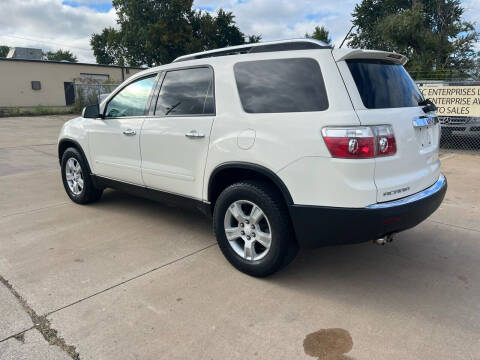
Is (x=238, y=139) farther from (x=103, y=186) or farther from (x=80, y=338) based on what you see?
(x=103, y=186)

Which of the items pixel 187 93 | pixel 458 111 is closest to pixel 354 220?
pixel 187 93

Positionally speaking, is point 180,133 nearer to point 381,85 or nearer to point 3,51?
point 381,85

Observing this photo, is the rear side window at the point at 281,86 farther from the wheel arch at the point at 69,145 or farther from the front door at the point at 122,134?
the wheel arch at the point at 69,145

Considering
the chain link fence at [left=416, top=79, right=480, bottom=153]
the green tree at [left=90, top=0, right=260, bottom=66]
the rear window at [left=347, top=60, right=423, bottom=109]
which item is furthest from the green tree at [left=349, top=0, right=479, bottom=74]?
the green tree at [left=90, top=0, right=260, bottom=66]

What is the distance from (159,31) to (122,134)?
119 ft

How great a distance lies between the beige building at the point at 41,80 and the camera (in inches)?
1146

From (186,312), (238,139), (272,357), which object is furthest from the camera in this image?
(238,139)

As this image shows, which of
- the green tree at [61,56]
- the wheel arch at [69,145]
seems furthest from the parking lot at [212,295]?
the green tree at [61,56]

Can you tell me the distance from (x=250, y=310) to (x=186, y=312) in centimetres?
46

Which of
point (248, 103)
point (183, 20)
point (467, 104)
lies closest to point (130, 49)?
point (183, 20)

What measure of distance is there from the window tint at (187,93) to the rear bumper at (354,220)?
1.32 m

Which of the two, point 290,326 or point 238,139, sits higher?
point 238,139

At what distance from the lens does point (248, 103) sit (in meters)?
3.22

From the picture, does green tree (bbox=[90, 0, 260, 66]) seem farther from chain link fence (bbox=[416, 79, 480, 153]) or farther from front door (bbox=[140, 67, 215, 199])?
front door (bbox=[140, 67, 215, 199])
